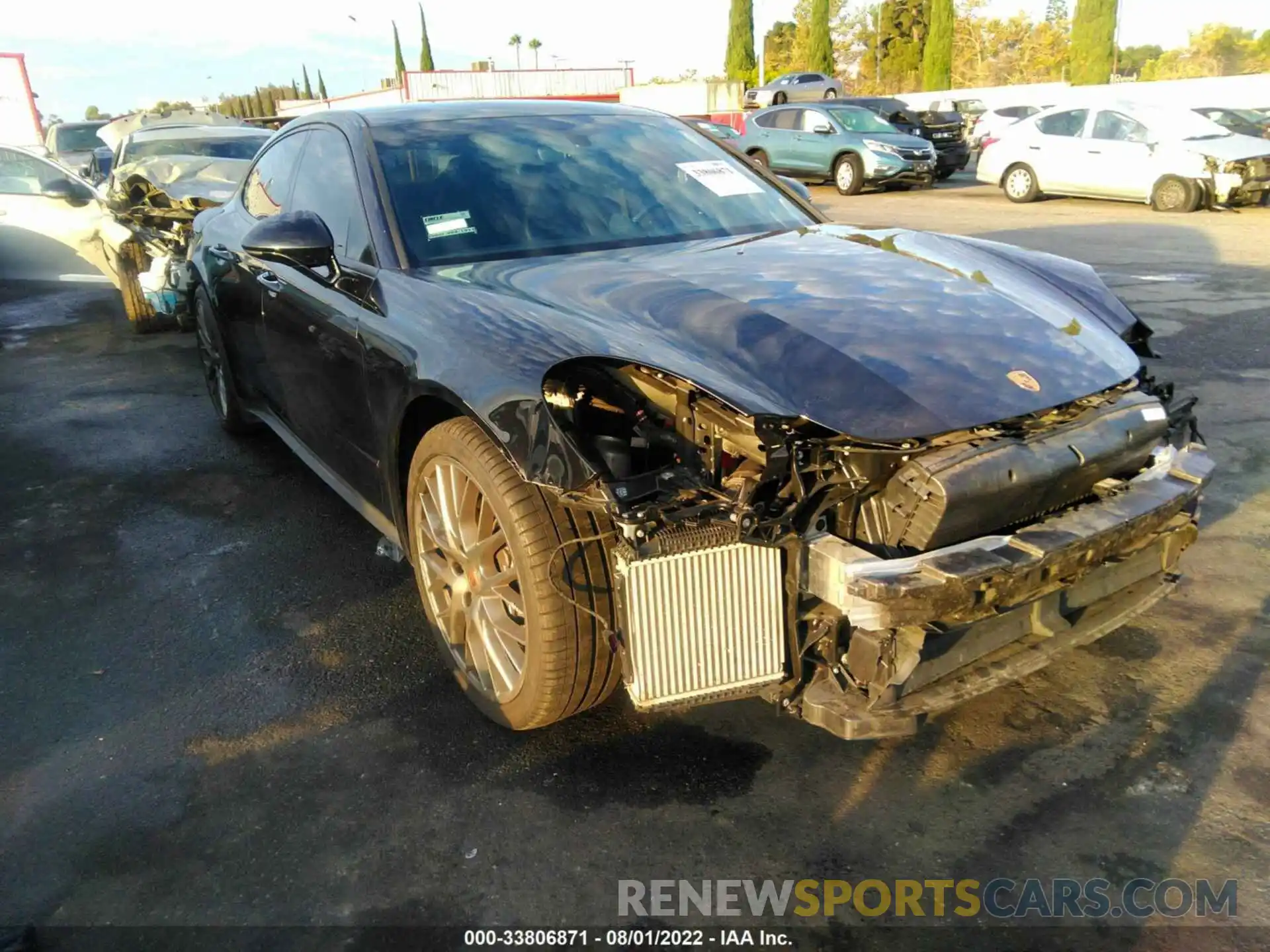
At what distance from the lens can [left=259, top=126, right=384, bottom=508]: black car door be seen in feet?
10.5

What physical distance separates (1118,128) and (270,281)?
1460 centimetres

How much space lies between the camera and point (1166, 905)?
83.1 inches

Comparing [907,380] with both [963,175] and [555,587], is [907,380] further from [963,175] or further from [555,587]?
[963,175]

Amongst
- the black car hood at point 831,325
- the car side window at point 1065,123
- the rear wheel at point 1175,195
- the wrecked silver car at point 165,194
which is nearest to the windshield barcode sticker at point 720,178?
the black car hood at point 831,325

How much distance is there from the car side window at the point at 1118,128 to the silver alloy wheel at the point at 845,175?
433cm

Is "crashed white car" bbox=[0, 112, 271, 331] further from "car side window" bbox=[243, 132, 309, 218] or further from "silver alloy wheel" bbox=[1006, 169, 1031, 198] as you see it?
"silver alloy wheel" bbox=[1006, 169, 1031, 198]

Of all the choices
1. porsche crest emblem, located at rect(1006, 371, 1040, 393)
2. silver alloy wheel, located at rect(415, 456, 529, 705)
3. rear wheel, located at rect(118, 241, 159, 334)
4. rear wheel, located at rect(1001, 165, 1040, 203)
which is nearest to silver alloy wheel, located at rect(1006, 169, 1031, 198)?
rear wheel, located at rect(1001, 165, 1040, 203)

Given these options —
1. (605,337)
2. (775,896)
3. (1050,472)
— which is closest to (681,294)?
(605,337)

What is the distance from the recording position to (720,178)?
3.84 meters

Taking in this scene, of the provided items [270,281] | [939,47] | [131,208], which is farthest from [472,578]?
[939,47]

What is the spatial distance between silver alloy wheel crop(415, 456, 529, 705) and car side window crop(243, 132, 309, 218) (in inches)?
76.6

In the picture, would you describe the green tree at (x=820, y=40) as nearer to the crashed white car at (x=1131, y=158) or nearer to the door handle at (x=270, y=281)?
the crashed white car at (x=1131, y=158)

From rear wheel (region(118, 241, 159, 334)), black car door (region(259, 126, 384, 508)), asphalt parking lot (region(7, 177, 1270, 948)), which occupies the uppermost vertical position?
black car door (region(259, 126, 384, 508))

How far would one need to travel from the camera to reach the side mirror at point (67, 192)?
896 cm
